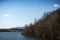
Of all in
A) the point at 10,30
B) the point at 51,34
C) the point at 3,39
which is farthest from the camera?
the point at 3,39

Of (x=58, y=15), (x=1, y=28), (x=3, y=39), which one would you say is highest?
(x=58, y=15)

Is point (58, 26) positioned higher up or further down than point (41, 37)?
higher up

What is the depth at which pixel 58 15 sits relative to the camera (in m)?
3.41

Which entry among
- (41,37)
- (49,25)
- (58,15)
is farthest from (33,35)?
(58,15)

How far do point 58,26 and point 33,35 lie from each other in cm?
56

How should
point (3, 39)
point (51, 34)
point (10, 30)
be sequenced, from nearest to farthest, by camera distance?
point (10, 30), point (51, 34), point (3, 39)

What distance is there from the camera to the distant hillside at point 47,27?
3376 millimetres

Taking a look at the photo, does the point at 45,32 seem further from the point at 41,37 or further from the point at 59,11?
the point at 59,11

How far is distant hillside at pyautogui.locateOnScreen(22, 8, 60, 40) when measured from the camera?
3.38m

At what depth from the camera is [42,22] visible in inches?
136

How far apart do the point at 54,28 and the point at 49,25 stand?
5.0 inches

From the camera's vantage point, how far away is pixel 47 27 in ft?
11.9

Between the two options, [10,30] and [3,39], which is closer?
[10,30]

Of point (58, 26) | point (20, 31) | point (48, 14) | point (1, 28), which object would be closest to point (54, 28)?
point (58, 26)
